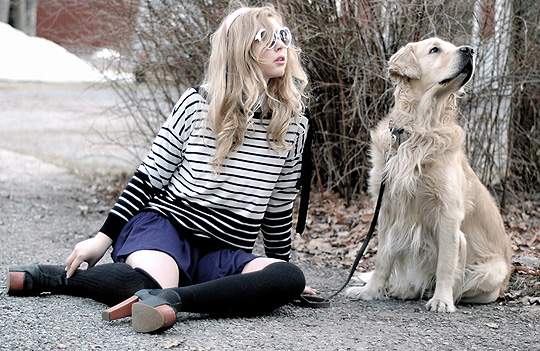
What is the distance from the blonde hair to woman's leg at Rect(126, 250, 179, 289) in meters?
0.51

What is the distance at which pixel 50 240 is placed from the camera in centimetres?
541

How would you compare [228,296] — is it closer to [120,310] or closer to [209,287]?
[209,287]

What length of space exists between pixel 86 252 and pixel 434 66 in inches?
81.9

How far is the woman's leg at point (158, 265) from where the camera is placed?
3.22m

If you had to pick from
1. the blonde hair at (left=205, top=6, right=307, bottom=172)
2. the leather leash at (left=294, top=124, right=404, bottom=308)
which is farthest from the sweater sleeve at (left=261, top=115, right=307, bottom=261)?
the leather leash at (left=294, top=124, right=404, bottom=308)

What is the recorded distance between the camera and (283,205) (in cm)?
377

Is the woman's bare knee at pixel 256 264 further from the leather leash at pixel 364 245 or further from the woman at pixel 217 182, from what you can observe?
the leather leash at pixel 364 245

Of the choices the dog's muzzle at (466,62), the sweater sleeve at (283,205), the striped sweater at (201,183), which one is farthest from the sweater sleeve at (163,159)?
the dog's muzzle at (466,62)

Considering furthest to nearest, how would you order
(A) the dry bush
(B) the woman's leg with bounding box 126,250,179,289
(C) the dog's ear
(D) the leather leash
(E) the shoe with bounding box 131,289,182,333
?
(A) the dry bush < (C) the dog's ear < (D) the leather leash < (B) the woman's leg with bounding box 126,250,179,289 < (E) the shoe with bounding box 131,289,182,333

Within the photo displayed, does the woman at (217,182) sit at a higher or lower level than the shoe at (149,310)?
higher

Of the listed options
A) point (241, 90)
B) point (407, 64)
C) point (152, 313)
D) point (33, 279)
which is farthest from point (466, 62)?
point (33, 279)

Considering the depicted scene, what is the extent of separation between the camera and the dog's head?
382 cm

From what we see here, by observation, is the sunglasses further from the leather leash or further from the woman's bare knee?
the woman's bare knee

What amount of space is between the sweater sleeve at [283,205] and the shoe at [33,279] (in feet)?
3.49
